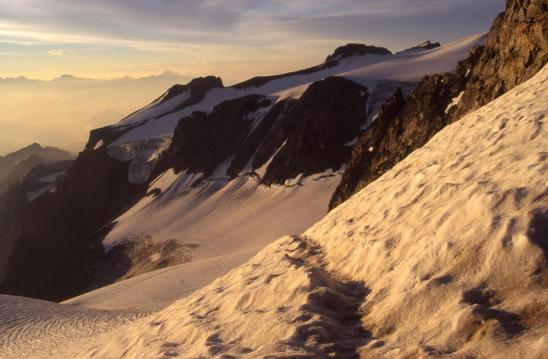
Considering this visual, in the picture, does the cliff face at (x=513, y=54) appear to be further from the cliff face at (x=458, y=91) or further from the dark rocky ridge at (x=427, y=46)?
the dark rocky ridge at (x=427, y=46)

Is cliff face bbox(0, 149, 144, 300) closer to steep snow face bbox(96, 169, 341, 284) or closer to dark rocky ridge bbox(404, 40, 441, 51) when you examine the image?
steep snow face bbox(96, 169, 341, 284)

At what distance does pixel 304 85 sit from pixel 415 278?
7419 cm

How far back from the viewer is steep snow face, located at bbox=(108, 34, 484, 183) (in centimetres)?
7406

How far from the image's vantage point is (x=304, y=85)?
79.7 meters

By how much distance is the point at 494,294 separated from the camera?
643cm

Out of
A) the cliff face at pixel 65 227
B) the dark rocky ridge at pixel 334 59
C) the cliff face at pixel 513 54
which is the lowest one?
the cliff face at pixel 65 227

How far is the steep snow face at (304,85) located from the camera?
74062mm

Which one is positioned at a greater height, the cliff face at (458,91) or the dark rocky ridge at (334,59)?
the dark rocky ridge at (334,59)

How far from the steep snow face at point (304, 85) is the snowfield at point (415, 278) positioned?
53.7 m

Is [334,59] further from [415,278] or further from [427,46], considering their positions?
[415,278]

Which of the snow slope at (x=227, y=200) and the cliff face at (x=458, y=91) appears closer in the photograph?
the cliff face at (x=458, y=91)

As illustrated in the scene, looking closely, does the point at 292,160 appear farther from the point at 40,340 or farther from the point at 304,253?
the point at 304,253

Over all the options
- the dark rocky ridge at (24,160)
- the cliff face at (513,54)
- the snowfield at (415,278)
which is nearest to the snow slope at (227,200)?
the cliff face at (513,54)

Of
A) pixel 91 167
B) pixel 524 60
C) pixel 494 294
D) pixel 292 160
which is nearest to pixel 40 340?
pixel 494 294
